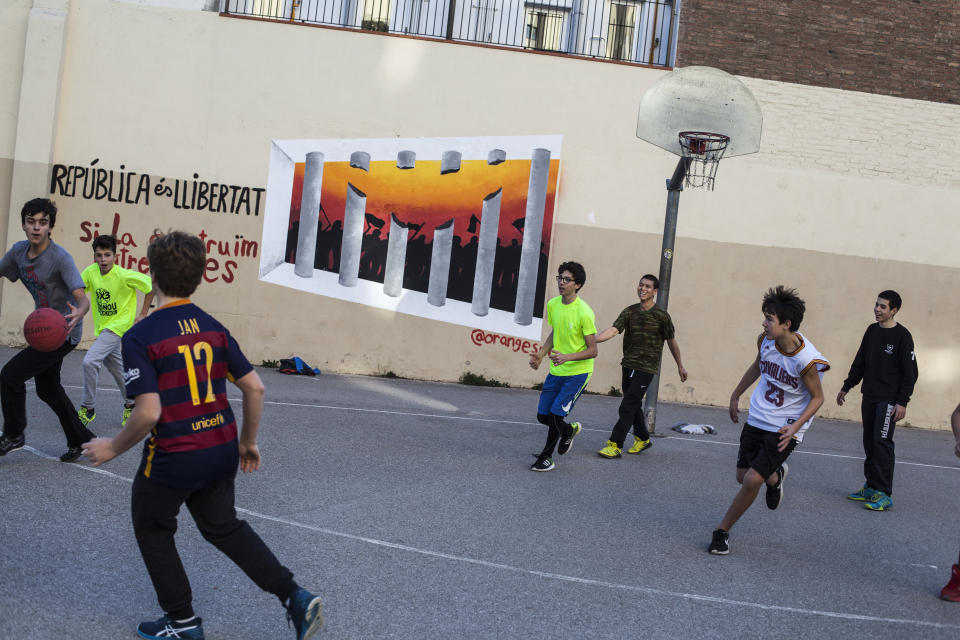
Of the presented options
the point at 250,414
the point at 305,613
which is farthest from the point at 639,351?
the point at 305,613

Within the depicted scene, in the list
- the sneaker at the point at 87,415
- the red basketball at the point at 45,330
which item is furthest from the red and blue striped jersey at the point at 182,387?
the sneaker at the point at 87,415

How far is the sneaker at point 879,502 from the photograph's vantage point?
921 cm

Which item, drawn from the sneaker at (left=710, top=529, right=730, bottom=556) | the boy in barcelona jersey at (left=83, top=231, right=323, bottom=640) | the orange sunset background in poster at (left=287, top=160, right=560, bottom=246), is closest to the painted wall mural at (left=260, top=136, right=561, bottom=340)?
the orange sunset background in poster at (left=287, top=160, right=560, bottom=246)

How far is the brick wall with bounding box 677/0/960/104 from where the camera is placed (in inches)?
624

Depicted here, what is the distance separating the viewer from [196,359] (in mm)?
4430

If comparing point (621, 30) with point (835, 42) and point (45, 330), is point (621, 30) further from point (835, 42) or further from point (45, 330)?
point (45, 330)

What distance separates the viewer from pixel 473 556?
645cm

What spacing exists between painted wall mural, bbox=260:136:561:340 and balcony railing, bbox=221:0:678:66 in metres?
2.24

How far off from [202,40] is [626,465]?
1032cm

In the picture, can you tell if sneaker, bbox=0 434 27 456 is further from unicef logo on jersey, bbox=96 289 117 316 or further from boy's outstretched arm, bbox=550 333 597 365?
boy's outstretched arm, bbox=550 333 597 365

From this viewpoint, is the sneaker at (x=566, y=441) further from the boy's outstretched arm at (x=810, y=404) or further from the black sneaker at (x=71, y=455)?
the black sneaker at (x=71, y=455)

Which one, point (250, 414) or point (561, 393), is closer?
point (250, 414)

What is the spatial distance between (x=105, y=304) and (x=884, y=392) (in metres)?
7.85

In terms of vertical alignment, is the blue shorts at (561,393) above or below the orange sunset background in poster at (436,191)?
below
